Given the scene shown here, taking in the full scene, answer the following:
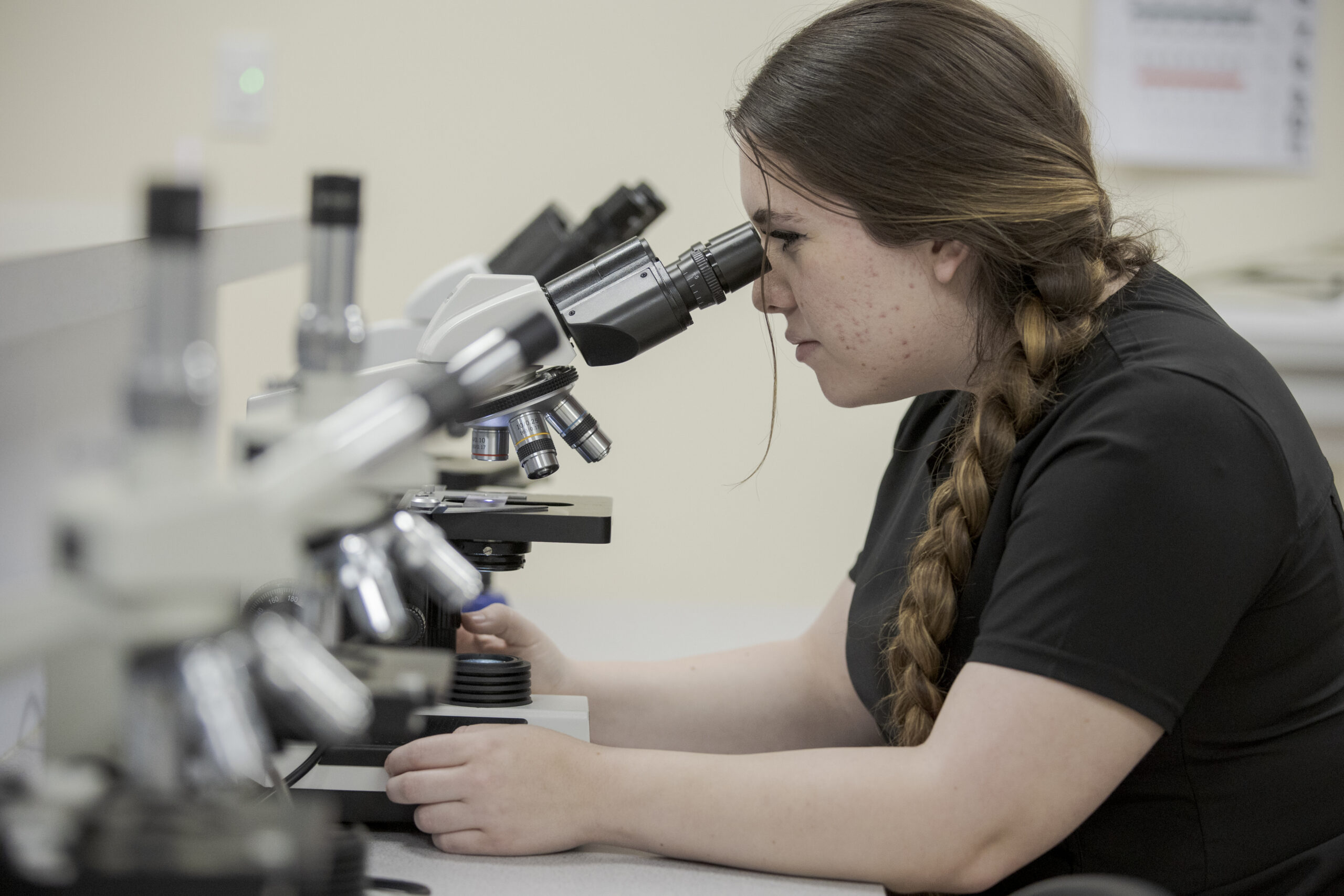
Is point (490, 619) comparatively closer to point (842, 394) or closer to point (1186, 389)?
point (842, 394)

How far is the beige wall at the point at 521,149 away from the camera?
7.09 ft

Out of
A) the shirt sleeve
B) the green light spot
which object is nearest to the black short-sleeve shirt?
the shirt sleeve

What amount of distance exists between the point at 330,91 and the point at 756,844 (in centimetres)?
178

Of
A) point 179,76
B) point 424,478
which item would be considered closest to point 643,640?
point 424,478

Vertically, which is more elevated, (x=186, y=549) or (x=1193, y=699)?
(x=186, y=549)

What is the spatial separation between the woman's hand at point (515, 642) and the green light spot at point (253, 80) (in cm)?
141

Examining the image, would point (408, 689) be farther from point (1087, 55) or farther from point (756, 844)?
point (1087, 55)

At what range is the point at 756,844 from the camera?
0.85m

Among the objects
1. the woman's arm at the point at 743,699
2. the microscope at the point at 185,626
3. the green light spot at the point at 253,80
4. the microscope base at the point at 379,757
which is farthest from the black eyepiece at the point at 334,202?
the green light spot at the point at 253,80

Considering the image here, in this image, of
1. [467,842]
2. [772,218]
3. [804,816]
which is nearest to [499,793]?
[467,842]

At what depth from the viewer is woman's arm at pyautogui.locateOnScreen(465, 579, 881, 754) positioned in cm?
128

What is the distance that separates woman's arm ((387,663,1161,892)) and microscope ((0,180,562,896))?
1.16 ft

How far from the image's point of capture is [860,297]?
105cm

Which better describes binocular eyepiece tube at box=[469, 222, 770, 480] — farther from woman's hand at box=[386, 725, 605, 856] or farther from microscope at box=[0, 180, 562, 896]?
microscope at box=[0, 180, 562, 896]
